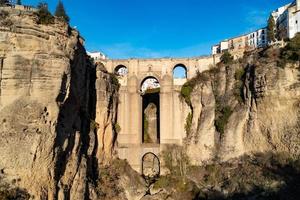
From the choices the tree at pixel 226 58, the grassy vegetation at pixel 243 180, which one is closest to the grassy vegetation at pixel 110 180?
the grassy vegetation at pixel 243 180

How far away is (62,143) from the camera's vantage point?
2967cm

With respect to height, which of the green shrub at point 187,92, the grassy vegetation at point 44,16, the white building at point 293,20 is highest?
the white building at point 293,20

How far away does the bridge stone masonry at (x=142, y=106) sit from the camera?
45031 millimetres

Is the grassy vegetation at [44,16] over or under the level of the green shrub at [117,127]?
over

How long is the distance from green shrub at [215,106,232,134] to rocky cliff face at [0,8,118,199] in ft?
53.5

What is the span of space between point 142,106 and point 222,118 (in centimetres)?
1034

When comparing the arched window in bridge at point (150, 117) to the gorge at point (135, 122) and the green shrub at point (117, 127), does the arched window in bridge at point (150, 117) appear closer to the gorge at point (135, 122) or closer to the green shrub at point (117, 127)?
the gorge at point (135, 122)

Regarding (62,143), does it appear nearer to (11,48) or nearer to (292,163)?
(11,48)

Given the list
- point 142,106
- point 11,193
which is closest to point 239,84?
point 142,106

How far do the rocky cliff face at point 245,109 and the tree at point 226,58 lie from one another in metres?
0.61

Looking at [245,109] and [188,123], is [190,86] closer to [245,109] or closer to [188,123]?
[188,123]

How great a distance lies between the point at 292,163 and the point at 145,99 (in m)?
21.6

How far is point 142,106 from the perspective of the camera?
49125 mm

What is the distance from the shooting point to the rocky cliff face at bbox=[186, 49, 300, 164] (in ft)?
122
